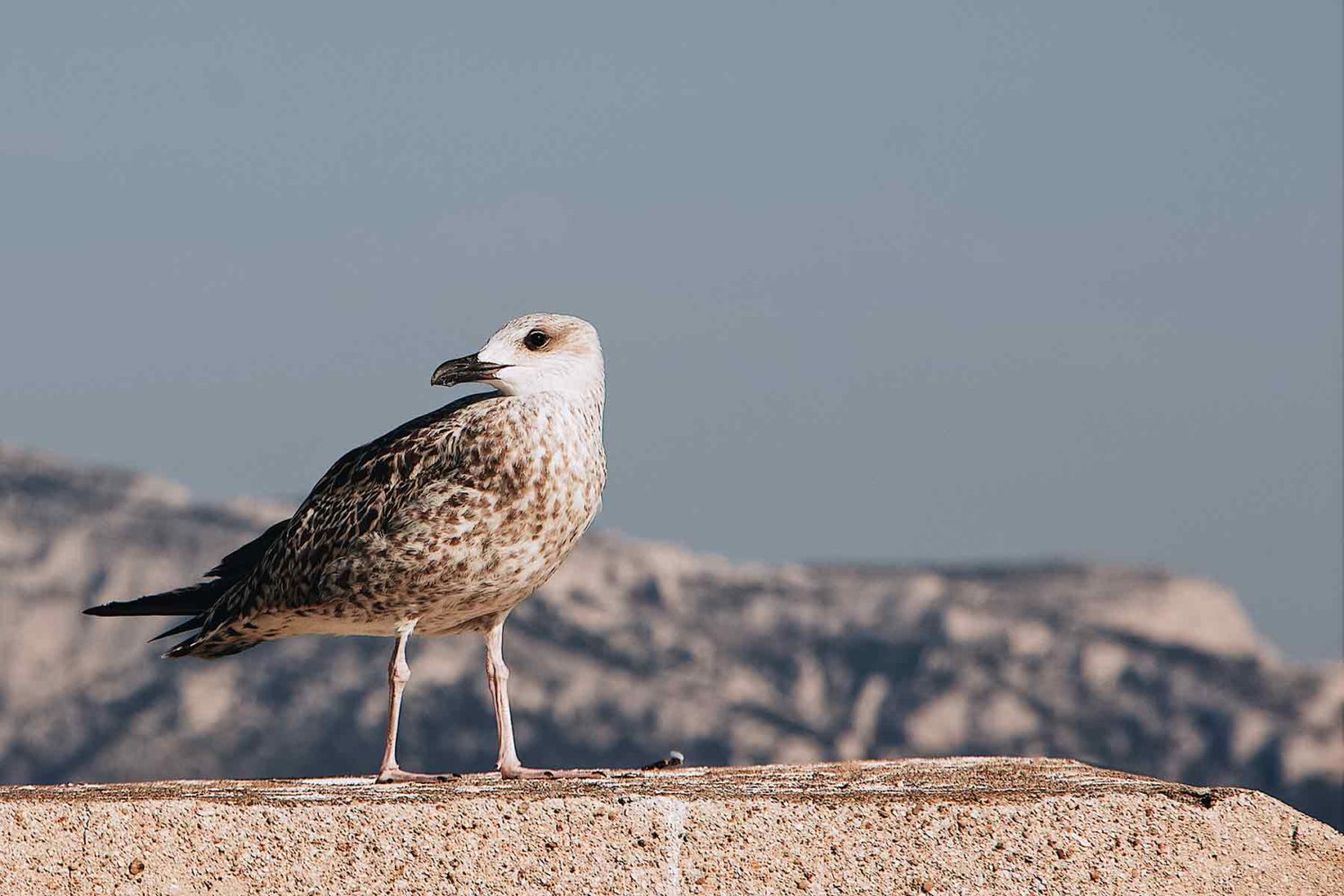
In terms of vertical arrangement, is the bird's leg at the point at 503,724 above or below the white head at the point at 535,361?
below

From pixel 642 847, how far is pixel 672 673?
49.6 m

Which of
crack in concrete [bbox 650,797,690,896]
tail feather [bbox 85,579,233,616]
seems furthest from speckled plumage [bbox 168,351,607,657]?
crack in concrete [bbox 650,797,690,896]

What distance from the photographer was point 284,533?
10.4m

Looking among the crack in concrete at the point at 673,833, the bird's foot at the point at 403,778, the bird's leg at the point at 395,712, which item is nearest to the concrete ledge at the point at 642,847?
the crack in concrete at the point at 673,833

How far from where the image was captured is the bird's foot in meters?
9.32

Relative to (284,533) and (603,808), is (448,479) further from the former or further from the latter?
(603,808)

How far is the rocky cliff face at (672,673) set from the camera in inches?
1982

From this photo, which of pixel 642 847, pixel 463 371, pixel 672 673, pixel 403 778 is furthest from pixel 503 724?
pixel 672 673

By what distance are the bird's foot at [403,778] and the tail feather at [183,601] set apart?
2165 mm

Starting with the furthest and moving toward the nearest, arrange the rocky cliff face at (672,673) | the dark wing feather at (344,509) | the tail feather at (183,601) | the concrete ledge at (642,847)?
the rocky cliff face at (672,673) < the tail feather at (183,601) < the dark wing feather at (344,509) < the concrete ledge at (642,847)

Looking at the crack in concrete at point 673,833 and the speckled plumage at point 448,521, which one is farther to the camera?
the speckled plumage at point 448,521

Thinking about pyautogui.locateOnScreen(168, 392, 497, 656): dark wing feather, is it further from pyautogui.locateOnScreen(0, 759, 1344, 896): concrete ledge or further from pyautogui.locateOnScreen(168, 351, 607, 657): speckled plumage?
pyautogui.locateOnScreen(0, 759, 1344, 896): concrete ledge

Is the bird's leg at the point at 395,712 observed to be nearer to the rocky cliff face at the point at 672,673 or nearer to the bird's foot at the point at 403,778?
the bird's foot at the point at 403,778

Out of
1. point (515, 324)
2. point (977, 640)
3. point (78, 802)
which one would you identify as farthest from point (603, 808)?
point (977, 640)
